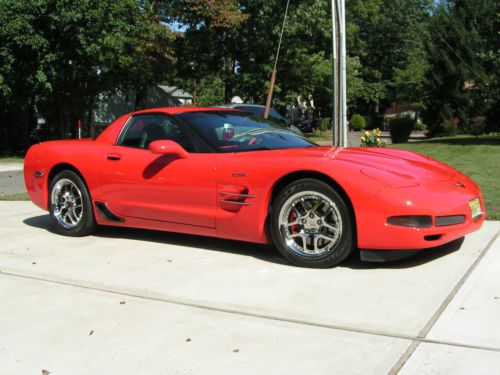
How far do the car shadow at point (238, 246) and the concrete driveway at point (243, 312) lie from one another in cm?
3

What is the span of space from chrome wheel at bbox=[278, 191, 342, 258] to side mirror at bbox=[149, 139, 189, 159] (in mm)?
1127

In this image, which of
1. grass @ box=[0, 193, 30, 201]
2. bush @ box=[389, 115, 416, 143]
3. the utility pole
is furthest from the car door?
bush @ box=[389, 115, 416, 143]

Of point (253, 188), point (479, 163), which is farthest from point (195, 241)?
point (479, 163)

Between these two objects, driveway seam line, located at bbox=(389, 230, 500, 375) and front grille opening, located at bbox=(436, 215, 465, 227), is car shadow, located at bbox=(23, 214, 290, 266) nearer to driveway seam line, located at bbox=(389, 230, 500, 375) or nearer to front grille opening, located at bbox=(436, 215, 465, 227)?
front grille opening, located at bbox=(436, 215, 465, 227)

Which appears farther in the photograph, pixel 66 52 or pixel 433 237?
pixel 66 52

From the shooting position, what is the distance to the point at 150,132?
223 inches

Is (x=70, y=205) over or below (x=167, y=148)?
below

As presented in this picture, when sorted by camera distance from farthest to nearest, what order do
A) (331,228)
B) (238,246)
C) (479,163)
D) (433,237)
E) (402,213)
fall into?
1. (479,163)
2. (238,246)
3. (331,228)
4. (433,237)
5. (402,213)

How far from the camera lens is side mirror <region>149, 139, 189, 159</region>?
5.07m

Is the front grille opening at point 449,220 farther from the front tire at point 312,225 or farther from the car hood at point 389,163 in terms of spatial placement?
the front tire at point 312,225

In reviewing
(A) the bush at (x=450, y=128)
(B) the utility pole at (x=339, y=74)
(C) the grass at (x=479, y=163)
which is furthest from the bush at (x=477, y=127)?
(B) the utility pole at (x=339, y=74)

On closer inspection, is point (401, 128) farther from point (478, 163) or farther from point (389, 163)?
point (389, 163)

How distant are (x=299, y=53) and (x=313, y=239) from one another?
2877 centimetres

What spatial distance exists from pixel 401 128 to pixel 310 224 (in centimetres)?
1825
